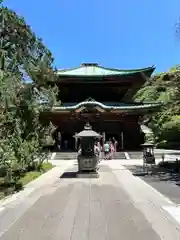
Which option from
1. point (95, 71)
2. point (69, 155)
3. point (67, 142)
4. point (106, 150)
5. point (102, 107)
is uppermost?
point (95, 71)

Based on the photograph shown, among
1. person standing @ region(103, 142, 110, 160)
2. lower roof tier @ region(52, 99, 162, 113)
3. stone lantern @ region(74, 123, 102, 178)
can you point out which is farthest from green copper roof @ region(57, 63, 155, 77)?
stone lantern @ region(74, 123, 102, 178)

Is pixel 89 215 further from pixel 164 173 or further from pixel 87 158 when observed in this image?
pixel 164 173

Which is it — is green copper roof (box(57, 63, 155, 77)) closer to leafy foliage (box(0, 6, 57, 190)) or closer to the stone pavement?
leafy foliage (box(0, 6, 57, 190))

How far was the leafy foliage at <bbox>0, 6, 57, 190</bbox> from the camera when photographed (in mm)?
12805

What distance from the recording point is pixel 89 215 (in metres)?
8.67

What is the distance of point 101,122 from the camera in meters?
41.2

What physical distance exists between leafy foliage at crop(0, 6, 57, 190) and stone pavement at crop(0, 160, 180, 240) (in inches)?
90.7

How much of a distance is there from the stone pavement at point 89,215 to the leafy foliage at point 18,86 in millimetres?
2303

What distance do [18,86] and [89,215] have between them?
285 inches

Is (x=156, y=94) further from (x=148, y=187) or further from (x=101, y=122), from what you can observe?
(x=148, y=187)

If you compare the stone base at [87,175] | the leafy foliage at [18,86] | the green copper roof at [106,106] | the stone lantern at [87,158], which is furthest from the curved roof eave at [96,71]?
the stone base at [87,175]

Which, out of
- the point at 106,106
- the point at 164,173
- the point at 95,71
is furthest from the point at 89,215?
the point at 95,71

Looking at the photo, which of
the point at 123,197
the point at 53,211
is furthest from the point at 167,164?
the point at 53,211

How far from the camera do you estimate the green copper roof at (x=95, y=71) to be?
136 ft
